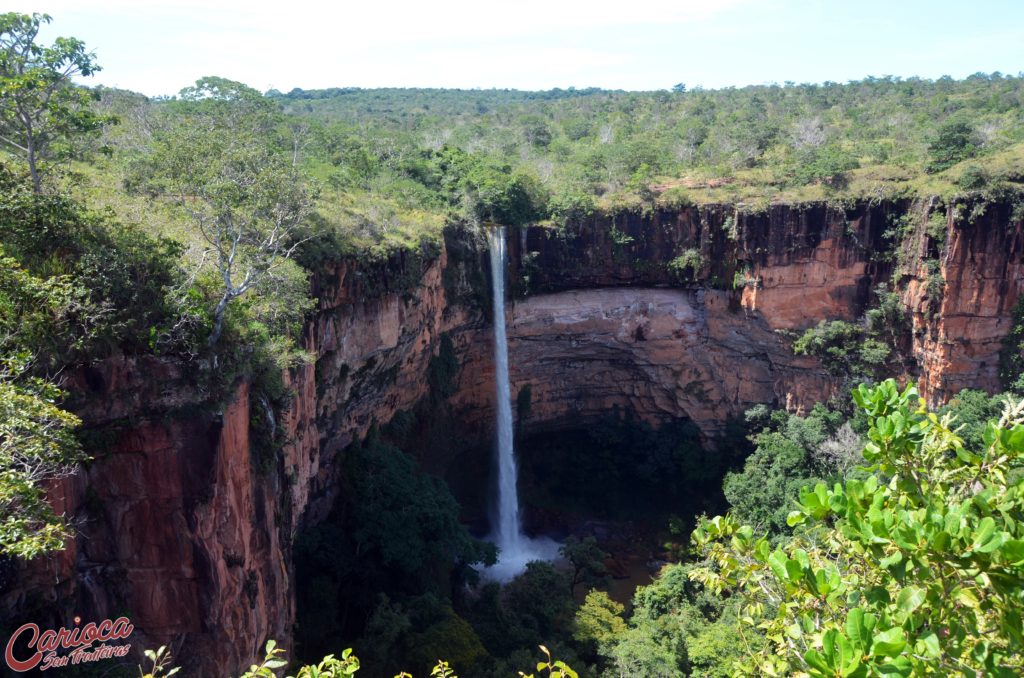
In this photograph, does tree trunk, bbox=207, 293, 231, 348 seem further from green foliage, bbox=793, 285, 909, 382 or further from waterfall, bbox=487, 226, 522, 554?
green foliage, bbox=793, 285, 909, 382

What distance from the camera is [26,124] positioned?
9.88m

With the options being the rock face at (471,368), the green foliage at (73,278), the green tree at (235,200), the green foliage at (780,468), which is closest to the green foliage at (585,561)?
the green foliage at (780,468)

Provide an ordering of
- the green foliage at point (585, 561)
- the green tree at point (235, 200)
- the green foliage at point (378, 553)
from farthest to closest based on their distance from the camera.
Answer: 1. the green foliage at point (585, 561)
2. the green foliage at point (378, 553)
3. the green tree at point (235, 200)

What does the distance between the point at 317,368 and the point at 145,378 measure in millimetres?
5886

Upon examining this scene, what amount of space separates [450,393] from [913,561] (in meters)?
18.8

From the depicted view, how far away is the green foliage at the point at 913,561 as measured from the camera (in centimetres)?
326

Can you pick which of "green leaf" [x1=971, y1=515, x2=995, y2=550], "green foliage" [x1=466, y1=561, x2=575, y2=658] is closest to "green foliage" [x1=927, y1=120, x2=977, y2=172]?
"green foliage" [x1=466, y1=561, x2=575, y2=658]

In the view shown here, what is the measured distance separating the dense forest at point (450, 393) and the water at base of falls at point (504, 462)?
162 cm

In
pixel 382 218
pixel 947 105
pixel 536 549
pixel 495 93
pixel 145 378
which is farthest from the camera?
pixel 495 93

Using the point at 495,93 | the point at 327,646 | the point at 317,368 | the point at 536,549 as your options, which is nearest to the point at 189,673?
the point at 327,646

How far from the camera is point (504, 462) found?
76.7ft

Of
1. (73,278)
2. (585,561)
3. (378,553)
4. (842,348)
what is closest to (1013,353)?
(842,348)

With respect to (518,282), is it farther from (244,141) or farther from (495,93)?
(495,93)

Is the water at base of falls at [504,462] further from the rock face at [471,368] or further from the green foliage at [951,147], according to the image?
the green foliage at [951,147]
